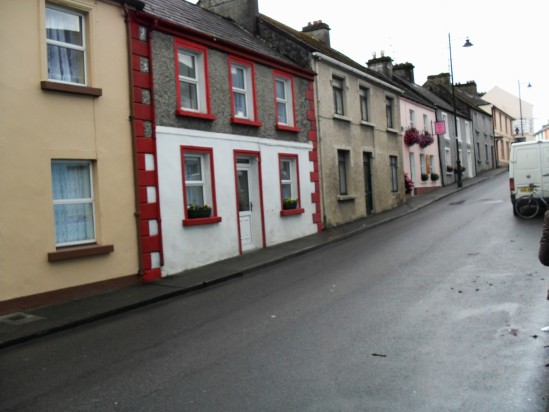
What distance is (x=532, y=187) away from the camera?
16719 mm

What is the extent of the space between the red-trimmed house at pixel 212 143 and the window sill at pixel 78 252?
0.97 meters

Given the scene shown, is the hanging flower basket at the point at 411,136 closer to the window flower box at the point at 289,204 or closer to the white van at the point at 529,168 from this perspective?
the white van at the point at 529,168

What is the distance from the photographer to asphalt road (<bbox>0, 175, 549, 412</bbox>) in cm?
461

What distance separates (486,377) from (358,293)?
12.4 feet

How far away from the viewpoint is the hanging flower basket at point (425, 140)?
30.8 m

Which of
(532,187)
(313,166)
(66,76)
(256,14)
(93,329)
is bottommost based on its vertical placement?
(93,329)

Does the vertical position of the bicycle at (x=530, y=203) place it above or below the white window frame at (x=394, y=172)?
below

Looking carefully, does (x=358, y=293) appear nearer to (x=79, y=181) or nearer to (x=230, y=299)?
(x=230, y=299)

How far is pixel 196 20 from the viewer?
1481 cm

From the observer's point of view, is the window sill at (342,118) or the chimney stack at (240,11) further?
the window sill at (342,118)

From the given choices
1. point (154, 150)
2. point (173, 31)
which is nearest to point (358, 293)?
point (154, 150)

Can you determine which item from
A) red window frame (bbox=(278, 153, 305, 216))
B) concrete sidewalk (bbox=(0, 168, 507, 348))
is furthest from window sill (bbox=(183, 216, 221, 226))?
red window frame (bbox=(278, 153, 305, 216))

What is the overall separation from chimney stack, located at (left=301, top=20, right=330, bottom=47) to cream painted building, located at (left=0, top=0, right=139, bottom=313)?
15.3 meters

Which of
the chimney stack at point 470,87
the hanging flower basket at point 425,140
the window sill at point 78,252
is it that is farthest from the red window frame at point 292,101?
the chimney stack at point 470,87
